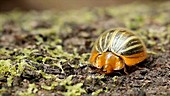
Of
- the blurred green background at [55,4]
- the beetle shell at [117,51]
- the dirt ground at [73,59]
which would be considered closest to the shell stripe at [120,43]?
the beetle shell at [117,51]

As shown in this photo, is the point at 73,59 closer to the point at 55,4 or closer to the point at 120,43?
the point at 120,43

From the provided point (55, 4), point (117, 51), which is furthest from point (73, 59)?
point (55, 4)

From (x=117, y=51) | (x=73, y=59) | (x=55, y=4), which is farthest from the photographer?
(x=55, y=4)

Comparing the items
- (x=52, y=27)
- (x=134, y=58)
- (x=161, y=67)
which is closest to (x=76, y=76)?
(x=134, y=58)

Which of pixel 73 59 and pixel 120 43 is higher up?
pixel 120 43

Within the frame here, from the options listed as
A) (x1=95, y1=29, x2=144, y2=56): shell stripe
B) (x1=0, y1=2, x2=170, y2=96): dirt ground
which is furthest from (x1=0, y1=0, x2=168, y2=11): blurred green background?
(x1=95, y1=29, x2=144, y2=56): shell stripe

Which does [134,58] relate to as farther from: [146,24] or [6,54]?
[146,24]

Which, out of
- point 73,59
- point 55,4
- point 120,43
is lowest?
point 73,59
